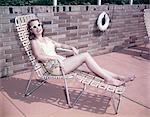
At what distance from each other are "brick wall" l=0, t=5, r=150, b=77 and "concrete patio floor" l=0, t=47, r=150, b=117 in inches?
13.5

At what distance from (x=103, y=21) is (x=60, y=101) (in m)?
2.58

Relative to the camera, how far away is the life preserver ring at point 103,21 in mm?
4976

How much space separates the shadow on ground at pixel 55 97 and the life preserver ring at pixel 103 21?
1905mm

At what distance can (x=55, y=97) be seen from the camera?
3.26 meters

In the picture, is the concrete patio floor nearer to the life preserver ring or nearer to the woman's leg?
the woman's leg

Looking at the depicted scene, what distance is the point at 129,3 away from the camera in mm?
6051

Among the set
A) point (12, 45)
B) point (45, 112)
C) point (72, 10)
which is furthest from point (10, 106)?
point (72, 10)

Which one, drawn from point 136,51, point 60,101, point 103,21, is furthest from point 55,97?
point 136,51

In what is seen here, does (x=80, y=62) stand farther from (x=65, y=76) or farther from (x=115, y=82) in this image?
(x=115, y=82)

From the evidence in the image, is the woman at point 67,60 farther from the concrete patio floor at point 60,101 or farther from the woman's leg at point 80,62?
the concrete patio floor at point 60,101

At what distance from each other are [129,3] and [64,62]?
3.55m

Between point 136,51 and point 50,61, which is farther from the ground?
point 50,61

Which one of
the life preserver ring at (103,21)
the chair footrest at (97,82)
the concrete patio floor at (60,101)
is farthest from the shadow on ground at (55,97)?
the life preserver ring at (103,21)

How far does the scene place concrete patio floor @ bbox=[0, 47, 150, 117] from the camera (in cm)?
287
